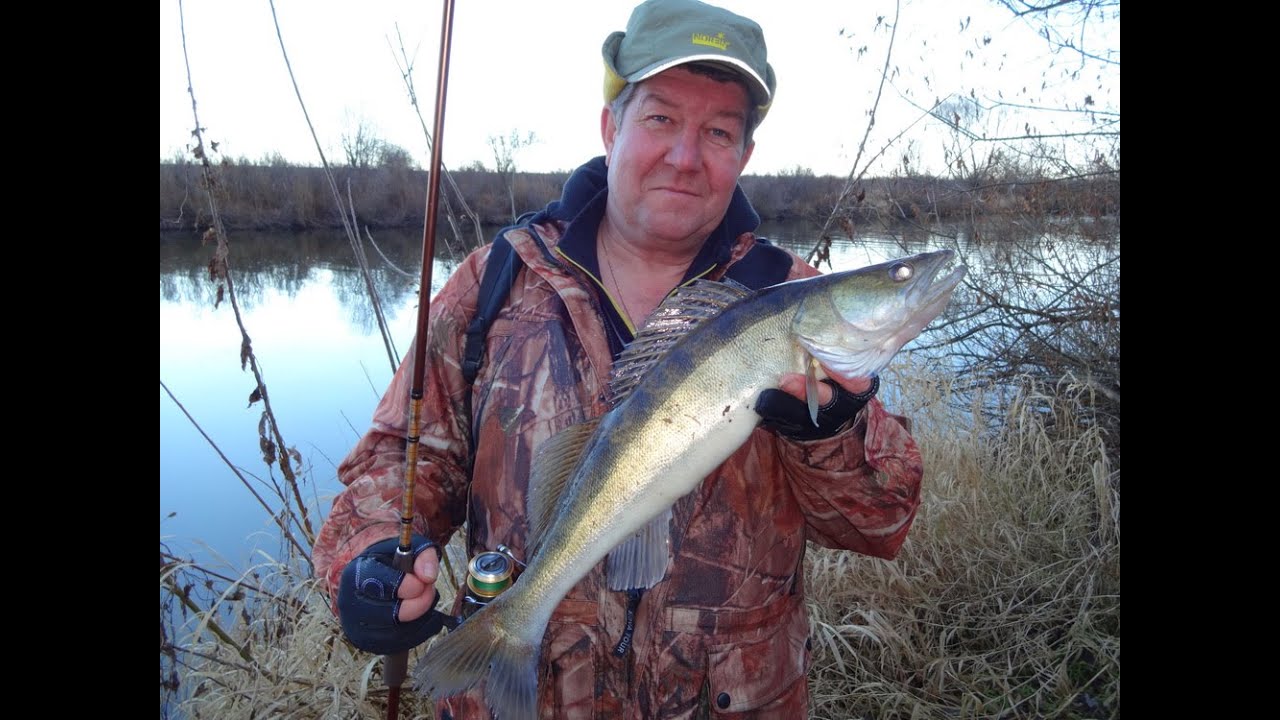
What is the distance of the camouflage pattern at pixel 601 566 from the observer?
2.06m

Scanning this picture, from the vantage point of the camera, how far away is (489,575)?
1936mm

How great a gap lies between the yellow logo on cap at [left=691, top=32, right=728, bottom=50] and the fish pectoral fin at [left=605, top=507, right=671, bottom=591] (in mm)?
1496

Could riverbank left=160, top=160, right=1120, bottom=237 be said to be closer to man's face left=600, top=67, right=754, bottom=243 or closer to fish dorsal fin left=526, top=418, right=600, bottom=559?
man's face left=600, top=67, right=754, bottom=243

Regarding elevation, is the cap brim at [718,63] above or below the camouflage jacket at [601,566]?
above

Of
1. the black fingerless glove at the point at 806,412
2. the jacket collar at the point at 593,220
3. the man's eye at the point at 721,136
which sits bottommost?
the black fingerless glove at the point at 806,412

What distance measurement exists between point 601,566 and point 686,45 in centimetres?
169

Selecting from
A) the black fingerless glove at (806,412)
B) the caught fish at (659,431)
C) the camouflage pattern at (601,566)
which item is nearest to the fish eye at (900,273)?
the caught fish at (659,431)

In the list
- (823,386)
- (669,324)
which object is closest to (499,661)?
(669,324)

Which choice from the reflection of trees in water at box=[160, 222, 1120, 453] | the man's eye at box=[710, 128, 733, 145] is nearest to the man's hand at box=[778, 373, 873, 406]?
the man's eye at box=[710, 128, 733, 145]

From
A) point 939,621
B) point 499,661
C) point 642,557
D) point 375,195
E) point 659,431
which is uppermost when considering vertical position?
point 375,195

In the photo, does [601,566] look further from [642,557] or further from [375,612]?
[375,612]

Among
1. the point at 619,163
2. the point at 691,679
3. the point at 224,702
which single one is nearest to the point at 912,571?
the point at 691,679

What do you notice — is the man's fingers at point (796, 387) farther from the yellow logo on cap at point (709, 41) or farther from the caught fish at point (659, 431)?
the yellow logo on cap at point (709, 41)
